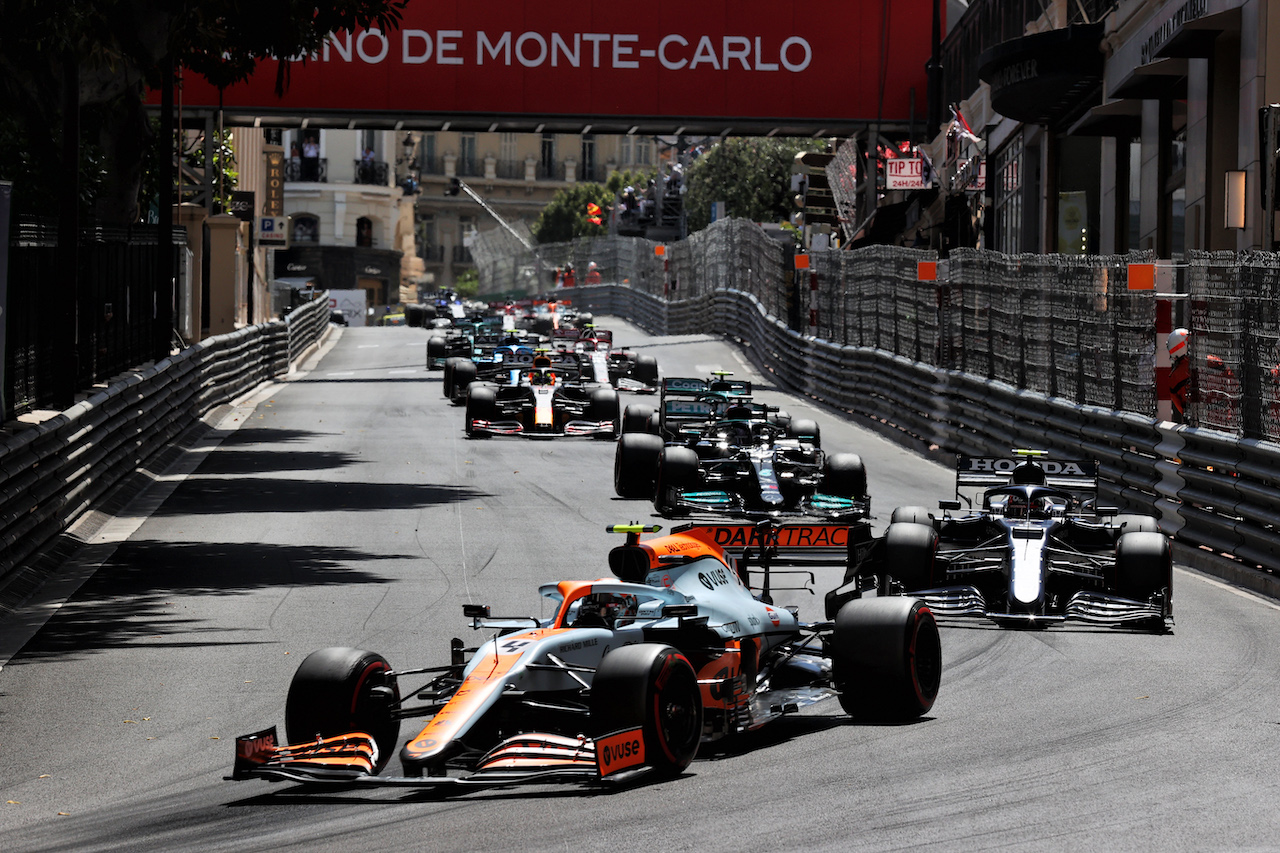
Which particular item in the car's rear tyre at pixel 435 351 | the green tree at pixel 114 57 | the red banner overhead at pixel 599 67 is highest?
the red banner overhead at pixel 599 67

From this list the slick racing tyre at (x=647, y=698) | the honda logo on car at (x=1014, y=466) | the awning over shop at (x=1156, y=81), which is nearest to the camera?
the slick racing tyre at (x=647, y=698)

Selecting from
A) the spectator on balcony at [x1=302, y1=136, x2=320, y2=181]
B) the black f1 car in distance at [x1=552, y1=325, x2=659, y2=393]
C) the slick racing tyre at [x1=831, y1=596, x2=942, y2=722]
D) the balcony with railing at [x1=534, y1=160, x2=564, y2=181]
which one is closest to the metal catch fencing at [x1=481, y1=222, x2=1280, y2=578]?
the black f1 car in distance at [x1=552, y1=325, x2=659, y2=393]

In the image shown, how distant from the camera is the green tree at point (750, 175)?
241 ft

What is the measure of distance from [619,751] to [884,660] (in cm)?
180

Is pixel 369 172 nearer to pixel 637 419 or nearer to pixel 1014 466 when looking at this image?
pixel 637 419

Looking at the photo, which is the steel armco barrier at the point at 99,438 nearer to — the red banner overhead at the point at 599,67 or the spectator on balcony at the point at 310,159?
the red banner overhead at the point at 599,67

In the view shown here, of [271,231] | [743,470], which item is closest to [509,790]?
[743,470]

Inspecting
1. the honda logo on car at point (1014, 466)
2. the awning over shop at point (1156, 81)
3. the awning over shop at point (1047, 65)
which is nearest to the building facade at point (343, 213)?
the awning over shop at point (1047, 65)

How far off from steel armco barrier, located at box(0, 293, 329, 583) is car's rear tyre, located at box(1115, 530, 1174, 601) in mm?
6973

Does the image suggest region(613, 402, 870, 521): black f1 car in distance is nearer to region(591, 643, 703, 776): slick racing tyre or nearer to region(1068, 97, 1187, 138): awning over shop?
region(591, 643, 703, 776): slick racing tyre

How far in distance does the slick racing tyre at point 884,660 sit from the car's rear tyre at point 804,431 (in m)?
8.61

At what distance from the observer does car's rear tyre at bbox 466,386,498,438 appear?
2331 centimetres

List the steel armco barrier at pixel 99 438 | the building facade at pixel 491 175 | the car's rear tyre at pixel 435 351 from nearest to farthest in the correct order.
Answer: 1. the steel armco barrier at pixel 99 438
2. the car's rear tyre at pixel 435 351
3. the building facade at pixel 491 175

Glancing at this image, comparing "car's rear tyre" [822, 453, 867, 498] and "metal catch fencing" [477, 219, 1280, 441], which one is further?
"car's rear tyre" [822, 453, 867, 498]
